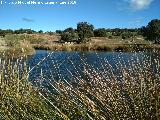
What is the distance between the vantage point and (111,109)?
14.6 ft

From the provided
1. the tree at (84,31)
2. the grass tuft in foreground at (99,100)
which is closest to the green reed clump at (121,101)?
the grass tuft in foreground at (99,100)

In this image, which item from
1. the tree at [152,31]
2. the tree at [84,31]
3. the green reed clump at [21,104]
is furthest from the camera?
the tree at [84,31]

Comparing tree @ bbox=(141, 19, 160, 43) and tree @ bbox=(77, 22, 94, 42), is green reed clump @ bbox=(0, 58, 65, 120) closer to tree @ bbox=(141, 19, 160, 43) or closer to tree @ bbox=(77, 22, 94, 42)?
tree @ bbox=(141, 19, 160, 43)

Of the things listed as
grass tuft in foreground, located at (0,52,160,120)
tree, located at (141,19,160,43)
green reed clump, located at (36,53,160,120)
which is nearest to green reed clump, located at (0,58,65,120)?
grass tuft in foreground, located at (0,52,160,120)

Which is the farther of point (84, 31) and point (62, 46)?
point (84, 31)

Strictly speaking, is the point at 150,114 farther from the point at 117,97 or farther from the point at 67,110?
the point at 67,110

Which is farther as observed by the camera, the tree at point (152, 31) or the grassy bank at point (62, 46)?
the tree at point (152, 31)

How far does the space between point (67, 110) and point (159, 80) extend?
1276 mm

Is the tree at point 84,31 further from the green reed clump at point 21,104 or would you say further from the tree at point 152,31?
the green reed clump at point 21,104

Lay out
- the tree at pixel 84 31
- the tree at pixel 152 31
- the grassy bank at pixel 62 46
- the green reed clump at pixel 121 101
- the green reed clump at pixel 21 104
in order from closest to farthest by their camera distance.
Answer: the green reed clump at pixel 121 101 < the green reed clump at pixel 21 104 < the grassy bank at pixel 62 46 < the tree at pixel 152 31 < the tree at pixel 84 31

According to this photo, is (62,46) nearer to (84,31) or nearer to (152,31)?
(152,31)

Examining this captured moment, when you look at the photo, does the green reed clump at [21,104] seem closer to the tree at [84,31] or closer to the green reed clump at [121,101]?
the green reed clump at [121,101]

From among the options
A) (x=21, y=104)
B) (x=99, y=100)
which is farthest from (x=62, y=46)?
(x=99, y=100)

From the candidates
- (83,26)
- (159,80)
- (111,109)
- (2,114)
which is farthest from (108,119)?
(83,26)
